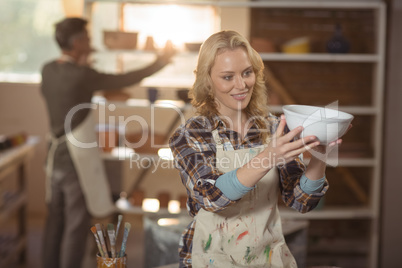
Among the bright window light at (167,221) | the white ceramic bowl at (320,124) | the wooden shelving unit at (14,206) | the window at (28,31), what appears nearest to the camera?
the white ceramic bowl at (320,124)

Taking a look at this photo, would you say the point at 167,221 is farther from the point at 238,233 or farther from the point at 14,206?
the point at 14,206

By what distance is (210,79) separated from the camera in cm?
157

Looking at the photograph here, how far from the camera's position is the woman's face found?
59.6 inches

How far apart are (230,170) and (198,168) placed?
12 centimetres

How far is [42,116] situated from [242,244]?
3990 mm

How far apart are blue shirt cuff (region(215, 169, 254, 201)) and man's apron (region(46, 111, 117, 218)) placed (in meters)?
1.87

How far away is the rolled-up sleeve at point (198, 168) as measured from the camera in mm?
1392

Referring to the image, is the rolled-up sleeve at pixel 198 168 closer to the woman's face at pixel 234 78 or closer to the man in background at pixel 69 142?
→ the woman's face at pixel 234 78

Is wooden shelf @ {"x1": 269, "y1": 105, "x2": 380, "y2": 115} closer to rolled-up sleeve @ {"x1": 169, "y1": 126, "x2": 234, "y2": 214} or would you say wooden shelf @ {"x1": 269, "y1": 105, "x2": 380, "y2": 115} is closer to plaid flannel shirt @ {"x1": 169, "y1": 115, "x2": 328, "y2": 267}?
plaid flannel shirt @ {"x1": 169, "y1": 115, "x2": 328, "y2": 267}

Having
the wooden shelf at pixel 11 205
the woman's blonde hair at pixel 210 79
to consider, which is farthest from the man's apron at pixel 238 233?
the wooden shelf at pixel 11 205

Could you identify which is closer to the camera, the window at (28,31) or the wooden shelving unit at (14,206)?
the wooden shelving unit at (14,206)

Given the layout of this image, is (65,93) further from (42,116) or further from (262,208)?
(42,116)

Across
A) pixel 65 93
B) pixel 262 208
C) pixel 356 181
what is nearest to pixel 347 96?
pixel 356 181

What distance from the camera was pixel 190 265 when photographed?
5.13 ft
